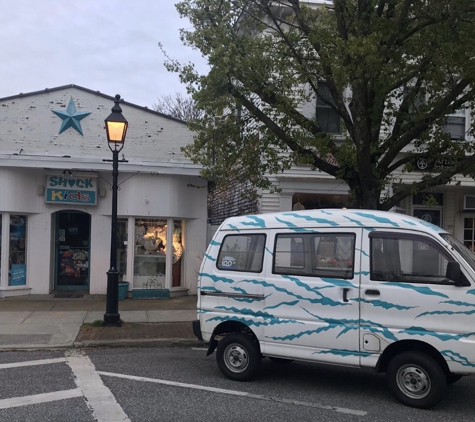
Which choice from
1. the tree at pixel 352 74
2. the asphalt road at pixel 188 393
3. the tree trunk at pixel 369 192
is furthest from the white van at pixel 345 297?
the tree at pixel 352 74

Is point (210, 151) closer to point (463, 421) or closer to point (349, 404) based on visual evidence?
point (349, 404)

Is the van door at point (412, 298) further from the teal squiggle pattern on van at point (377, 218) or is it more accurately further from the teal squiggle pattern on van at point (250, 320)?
the teal squiggle pattern on van at point (250, 320)

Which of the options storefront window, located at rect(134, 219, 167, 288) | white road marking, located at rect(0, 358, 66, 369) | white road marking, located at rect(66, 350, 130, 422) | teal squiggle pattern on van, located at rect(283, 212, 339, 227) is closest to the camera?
white road marking, located at rect(66, 350, 130, 422)

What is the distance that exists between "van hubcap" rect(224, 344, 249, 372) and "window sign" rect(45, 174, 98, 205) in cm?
785

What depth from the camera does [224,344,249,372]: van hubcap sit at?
7004 mm

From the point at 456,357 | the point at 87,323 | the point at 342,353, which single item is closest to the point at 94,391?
the point at 342,353

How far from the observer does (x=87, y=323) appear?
1058 cm

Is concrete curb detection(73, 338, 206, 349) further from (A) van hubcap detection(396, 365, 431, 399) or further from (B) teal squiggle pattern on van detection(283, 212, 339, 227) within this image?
(A) van hubcap detection(396, 365, 431, 399)

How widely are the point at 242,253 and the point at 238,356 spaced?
1.32 metres

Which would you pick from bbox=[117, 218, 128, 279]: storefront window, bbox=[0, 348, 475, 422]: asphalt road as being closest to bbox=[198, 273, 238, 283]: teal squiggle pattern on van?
bbox=[0, 348, 475, 422]: asphalt road

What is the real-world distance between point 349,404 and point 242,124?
22.0 feet

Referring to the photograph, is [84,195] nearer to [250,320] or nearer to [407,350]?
[250,320]

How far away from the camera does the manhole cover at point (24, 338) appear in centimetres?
915

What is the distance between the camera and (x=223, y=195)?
20.3m
